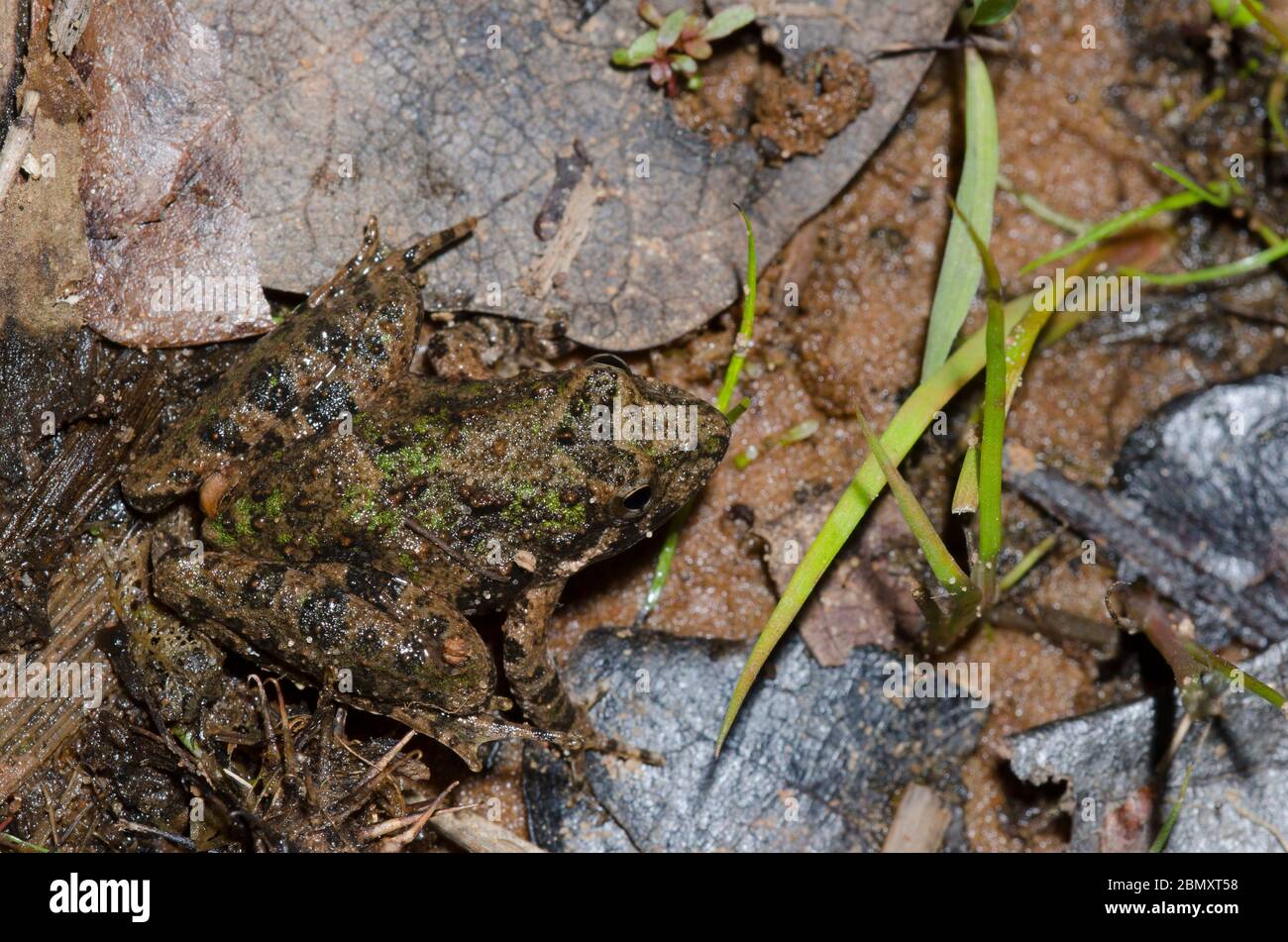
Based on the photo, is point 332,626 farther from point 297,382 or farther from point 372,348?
point 372,348

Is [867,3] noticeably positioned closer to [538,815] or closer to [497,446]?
[497,446]

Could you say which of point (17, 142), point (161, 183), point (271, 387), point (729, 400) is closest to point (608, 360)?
point (729, 400)

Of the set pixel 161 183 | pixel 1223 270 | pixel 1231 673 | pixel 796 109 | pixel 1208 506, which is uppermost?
pixel 796 109

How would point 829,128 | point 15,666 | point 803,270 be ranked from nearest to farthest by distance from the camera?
point 15,666
point 829,128
point 803,270

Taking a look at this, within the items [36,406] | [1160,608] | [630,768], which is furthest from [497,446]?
[1160,608]

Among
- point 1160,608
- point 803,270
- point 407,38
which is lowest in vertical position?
point 1160,608
